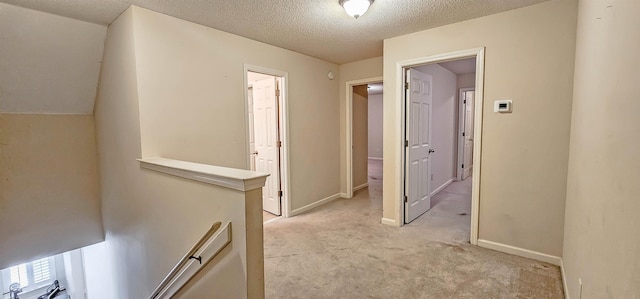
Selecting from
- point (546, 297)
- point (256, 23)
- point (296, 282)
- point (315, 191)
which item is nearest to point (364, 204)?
point (315, 191)

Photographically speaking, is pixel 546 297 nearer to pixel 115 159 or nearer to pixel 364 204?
pixel 364 204

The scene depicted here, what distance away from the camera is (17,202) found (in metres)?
3.14

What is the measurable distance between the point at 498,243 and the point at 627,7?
7.77 ft

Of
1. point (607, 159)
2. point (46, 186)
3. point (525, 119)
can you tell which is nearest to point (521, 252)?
point (525, 119)

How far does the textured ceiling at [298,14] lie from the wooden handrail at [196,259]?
1902 millimetres

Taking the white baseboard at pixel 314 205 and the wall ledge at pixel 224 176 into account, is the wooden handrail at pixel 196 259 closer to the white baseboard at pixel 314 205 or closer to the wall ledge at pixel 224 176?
the wall ledge at pixel 224 176

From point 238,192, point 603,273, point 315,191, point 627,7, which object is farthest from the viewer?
point 315,191

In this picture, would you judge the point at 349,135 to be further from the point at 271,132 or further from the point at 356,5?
the point at 356,5

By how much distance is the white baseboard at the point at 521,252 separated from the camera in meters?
2.51

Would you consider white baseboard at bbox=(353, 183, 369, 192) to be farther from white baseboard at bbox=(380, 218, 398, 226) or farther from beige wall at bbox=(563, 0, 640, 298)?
Result: beige wall at bbox=(563, 0, 640, 298)

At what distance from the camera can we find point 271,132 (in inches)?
157

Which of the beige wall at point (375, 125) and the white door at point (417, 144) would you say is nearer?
the white door at point (417, 144)

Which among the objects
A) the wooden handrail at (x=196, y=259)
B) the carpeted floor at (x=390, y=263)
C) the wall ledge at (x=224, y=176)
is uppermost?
the wall ledge at (x=224, y=176)

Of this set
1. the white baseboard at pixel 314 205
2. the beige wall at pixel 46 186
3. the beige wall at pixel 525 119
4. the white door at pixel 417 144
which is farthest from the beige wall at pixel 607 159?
the beige wall at pixel 46 186
